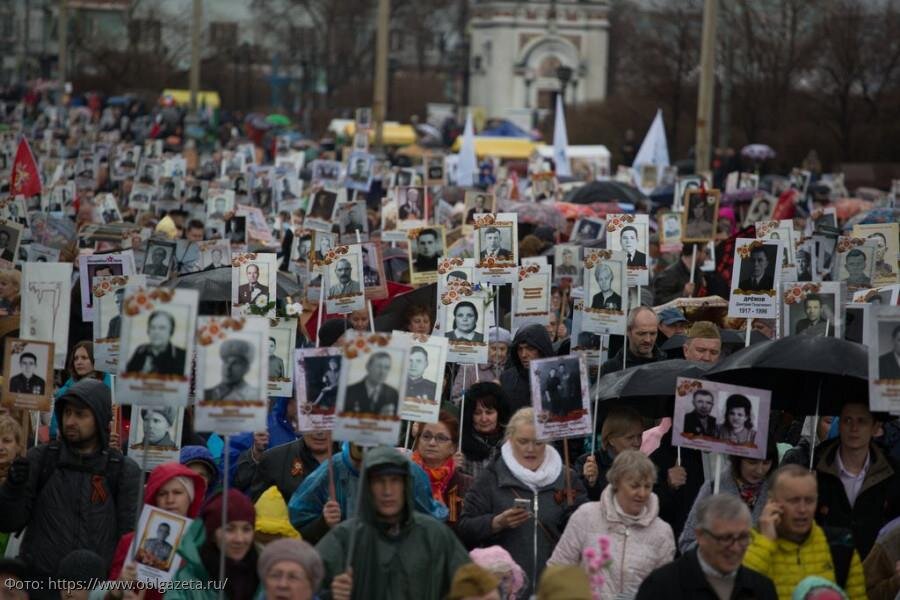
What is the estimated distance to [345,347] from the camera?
7.84m

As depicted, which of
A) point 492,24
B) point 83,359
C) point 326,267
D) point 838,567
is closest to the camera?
point 838,567

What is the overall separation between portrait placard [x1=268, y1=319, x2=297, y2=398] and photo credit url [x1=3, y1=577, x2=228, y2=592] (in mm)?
2390

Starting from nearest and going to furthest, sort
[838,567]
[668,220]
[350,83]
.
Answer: [838,567]
[668,220]
[350,83]

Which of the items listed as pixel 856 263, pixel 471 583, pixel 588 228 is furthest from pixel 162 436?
pixel 588 228

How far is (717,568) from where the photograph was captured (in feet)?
24.2

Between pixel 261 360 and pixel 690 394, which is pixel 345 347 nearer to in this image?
pixel 261 360

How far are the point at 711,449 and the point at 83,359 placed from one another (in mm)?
3928

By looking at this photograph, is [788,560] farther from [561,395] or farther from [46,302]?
[46,302]

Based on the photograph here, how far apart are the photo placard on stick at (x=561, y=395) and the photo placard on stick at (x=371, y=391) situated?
4.17 feet

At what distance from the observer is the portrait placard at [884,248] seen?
1377 cm

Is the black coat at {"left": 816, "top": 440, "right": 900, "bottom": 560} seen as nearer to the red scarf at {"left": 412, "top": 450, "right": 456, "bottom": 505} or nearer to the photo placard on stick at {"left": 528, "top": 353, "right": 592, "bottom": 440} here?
the photo placard on stick at {"left": 528, "top": 353, "right": 592, "bottom": 440}

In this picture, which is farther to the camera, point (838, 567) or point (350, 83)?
point (350, 83)

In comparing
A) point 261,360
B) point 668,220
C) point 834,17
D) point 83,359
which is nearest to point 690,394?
point 261,360

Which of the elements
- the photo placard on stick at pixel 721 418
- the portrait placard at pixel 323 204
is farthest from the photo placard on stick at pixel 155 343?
the portrait placard at pixel 323 204
